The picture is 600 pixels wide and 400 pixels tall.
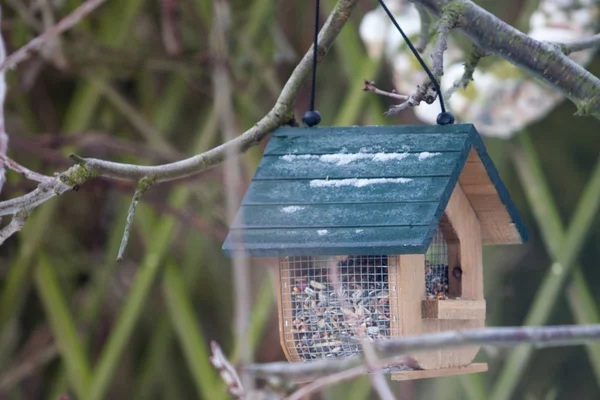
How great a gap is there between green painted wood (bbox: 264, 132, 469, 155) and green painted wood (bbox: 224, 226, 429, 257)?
0.64 feet

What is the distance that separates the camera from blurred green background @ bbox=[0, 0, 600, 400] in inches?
125

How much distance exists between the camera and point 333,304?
154 centimetres

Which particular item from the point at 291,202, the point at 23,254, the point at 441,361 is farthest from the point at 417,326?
the point at 23,254

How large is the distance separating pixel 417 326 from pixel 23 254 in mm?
2344

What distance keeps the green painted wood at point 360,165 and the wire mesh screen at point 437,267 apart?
0.28 metres

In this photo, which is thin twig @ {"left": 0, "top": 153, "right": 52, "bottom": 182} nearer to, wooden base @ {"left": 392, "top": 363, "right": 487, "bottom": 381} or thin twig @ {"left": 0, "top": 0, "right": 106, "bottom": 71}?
thin twig @ {"left": 0, "top": 0, "right": 106, "bottom": 71}

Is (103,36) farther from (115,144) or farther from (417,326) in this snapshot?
(417,326)

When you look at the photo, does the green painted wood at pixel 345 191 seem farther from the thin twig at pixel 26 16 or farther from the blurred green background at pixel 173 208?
Answer: the thin twig at pixel 26 16

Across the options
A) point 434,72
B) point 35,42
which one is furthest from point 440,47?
point 35,42

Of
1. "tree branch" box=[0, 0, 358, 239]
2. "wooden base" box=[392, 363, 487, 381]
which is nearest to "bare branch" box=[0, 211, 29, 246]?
"tree branch" box=[0, 0, 358, 239]

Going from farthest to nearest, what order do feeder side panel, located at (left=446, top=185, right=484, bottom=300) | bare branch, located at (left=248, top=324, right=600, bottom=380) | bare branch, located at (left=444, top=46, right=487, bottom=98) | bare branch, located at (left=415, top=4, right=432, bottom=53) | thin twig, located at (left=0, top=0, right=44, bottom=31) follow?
thin twig, located at (left=0, top=0, right=44, bottom=31) → bare branch, located at (left=415, top=4, right=432, bottom=53) → feeder side panel, located at (left=446, top=185, right=484, bottom=300) → bare branch, located at (left=444, top=46, right=487, bottom=98) → bare branch, located at (left=248, top=324, right=600, bottom=380)

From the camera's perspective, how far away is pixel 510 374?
123 inches

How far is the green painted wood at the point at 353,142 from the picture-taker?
1511mm

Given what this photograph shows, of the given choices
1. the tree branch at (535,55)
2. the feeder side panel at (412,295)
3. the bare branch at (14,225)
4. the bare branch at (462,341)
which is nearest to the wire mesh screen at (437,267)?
the feeder side panel at (412,295)
